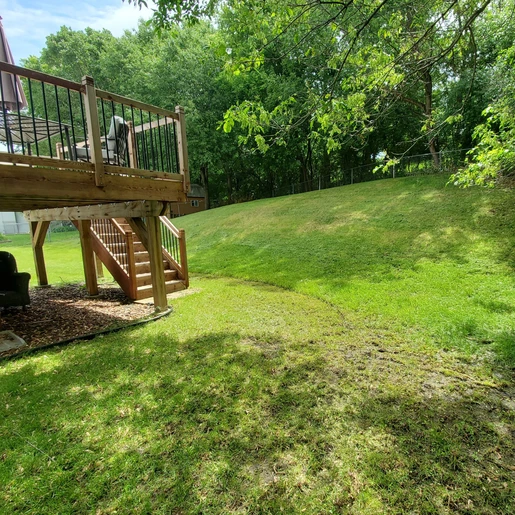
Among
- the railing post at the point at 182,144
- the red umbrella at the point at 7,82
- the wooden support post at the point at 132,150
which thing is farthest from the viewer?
the wooden support post at the point at 132,150

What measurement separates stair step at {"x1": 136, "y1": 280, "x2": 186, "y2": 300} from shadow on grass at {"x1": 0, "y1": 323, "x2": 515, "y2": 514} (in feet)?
9.64

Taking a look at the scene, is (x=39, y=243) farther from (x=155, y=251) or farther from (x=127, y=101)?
(x=127, y=101)

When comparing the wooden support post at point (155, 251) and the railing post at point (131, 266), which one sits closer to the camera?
the wooden support post at point (155, 251)

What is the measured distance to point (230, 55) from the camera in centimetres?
386

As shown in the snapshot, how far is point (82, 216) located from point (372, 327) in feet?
17.3

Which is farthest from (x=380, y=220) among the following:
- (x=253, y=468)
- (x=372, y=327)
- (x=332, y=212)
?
(x=253, y=468)

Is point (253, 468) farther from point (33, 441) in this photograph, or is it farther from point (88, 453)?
point (33, 441)

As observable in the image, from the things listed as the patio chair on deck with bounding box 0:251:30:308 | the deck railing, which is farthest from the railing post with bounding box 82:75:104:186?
the patio chair on deck with bounding box 0:251:30:308

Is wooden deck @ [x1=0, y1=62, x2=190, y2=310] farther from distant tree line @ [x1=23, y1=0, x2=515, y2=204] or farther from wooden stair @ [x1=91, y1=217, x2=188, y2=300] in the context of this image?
distant tree line @ [x1=23, y1=0, x2=515, y2=204]

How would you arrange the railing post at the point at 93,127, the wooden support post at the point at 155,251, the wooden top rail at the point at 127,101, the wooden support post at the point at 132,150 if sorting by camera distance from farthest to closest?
the wooden support post at the point at 132,150 → the wooden support post at the point at 155,251 → the wooden top rail at the point at 127,101 → the railing post at the point at 93,127

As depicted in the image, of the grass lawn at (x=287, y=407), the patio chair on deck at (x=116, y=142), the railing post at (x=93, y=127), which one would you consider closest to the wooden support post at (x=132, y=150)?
the patio chair on deck at (x=116, y=142)

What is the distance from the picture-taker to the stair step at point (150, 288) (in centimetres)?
630

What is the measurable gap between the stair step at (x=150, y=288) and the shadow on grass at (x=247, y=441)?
9.64 feet

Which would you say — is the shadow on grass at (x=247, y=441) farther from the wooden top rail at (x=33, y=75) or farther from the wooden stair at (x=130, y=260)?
the wooden top rail at (x=33, y=75)
